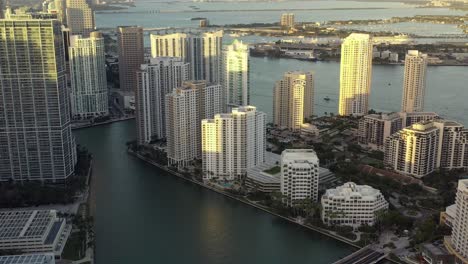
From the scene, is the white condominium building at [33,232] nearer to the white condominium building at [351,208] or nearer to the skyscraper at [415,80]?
the white condominium building at [351,208]

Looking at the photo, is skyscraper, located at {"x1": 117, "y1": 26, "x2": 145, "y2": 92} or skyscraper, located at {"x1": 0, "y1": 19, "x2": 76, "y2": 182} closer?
skyscraper, located at {"x1": 0, "y1": 19, "x2": 76, "y2": 182}

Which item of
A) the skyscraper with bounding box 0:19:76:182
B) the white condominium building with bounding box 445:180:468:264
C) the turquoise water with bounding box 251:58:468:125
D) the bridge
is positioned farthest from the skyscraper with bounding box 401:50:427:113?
the skyscraper with bounding box 0:19:76:182

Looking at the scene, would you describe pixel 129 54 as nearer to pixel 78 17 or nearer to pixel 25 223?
pixel 78 17

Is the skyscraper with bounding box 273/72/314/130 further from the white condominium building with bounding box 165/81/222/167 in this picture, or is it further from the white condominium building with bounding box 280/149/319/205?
the white condominium building with bounding box 280/149/319/205

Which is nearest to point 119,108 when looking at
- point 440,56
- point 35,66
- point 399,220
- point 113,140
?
point 113,140

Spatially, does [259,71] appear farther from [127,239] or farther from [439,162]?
[127,239]

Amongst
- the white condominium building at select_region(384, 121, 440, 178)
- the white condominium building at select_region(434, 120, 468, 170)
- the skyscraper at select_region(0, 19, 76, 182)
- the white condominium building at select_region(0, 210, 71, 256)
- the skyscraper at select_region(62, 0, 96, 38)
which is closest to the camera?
the white condominium building at select_region(0, 210, 71, 256)

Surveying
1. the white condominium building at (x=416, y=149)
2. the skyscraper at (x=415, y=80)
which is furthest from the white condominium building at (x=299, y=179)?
the skyscraper at (x=415, y=80)
